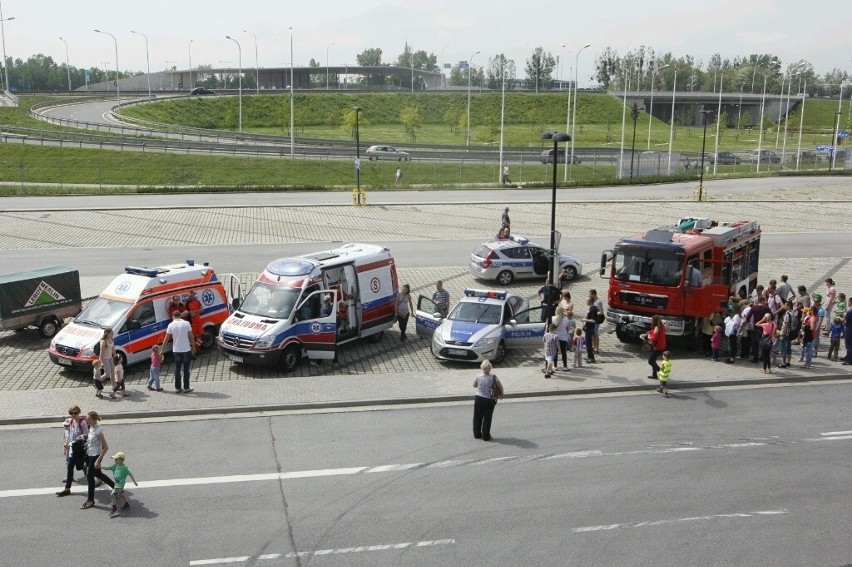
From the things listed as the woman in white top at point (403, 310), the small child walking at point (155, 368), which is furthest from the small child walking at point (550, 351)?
the small child walking at point (155, 368)

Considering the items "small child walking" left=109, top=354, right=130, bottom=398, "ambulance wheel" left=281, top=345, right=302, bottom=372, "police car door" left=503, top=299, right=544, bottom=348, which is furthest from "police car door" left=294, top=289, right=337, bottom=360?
"police car door" left=503, top=299, right=544, bottom=348

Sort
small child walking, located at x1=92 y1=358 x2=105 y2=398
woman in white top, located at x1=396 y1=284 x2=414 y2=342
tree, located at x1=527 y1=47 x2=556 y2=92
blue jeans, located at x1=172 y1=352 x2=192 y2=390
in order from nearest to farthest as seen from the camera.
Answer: small child walking, located at x1=92 y1=358 x2=105 y2=398, blue jeans, located at x1=172 y1=352 x2=192 y2=390, woman in white top, located at x1=396 y1=284 x2=414 y2=342, tree, located at x1=527 y1=47 x2=556 y2=92

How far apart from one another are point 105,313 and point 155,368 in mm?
2646

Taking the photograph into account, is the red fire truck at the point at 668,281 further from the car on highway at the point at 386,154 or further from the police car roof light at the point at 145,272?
the car on highway at the point at 386,154

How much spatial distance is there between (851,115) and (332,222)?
115765 mm

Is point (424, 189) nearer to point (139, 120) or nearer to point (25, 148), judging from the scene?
point (25, 148)

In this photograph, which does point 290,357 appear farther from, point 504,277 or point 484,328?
point 504,277

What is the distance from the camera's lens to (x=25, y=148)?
61281mm

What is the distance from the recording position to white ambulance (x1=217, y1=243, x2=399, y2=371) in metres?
18.5

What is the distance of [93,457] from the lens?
12055mm

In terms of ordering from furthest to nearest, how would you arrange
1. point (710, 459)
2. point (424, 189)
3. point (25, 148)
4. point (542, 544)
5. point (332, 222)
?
point (25, 148) < point (424, 189) < point (332, 222) < point (710, 459) < point (542, 544)

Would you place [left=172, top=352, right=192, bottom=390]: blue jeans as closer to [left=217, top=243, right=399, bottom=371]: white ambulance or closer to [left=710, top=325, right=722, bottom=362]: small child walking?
[left=217, top=243, right=399, bottom=371]: white ambulance

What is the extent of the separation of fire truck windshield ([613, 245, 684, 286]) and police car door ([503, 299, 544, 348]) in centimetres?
239

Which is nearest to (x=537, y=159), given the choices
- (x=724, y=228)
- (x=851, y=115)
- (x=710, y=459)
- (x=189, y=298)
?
(x=724, y=228)
